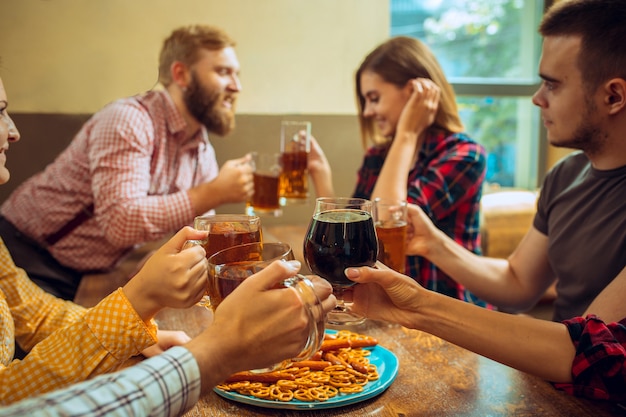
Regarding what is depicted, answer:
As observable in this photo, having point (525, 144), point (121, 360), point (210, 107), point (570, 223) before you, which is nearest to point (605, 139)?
point (570, 223)

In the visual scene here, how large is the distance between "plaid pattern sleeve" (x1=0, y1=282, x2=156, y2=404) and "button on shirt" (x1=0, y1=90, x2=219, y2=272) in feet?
2.68

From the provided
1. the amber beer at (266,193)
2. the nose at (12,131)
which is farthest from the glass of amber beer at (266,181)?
the nose at (12,131)

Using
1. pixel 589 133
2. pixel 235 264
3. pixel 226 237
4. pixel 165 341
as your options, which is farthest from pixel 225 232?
pixel 589 133

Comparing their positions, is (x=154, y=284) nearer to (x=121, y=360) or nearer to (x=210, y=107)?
(x=121, y=360)

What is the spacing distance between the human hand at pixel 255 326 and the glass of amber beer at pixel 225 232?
0.18 meters

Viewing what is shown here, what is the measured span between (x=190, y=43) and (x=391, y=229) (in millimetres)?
Result: 1227

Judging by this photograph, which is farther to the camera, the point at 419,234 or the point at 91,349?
the point at 419,234

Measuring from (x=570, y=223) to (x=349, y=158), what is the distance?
1.48m

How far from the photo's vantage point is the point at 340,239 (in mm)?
886

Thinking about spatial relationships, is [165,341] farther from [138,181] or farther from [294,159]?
[294,159]

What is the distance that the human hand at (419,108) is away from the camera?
78.5 inches

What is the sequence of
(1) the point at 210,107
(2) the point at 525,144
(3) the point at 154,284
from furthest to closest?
(2) the point at 525,144, (1) the point at 210,107, (3) the point at 154,284

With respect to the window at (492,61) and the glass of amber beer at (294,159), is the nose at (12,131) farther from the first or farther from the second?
the window at (492,61)

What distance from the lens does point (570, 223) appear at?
58.1 inches
